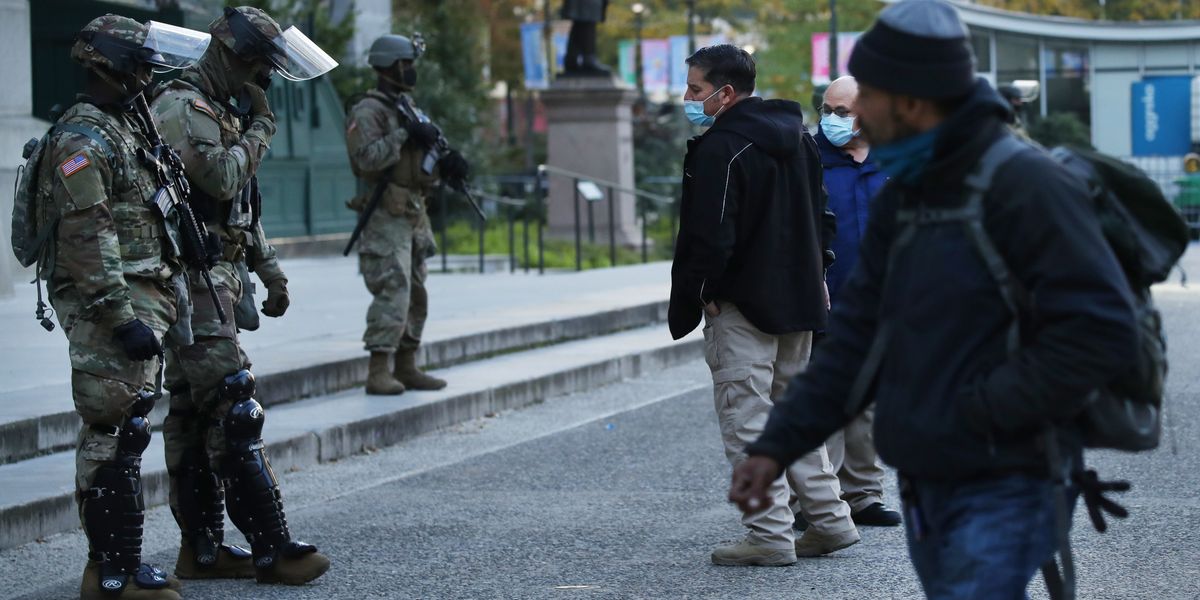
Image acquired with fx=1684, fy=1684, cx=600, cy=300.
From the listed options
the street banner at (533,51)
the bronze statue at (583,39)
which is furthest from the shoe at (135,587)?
the street banner at (533,51)

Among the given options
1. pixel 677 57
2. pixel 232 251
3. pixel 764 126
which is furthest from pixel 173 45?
pixel 677 57

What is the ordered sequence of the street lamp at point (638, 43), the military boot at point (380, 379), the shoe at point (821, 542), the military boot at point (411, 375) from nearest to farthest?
the shoe at point (821, 542), the military boot at point (380, 379), the military boot at point (411, 375), the street lamp at point (638, 43)

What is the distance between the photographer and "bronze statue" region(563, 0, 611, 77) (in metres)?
22.5

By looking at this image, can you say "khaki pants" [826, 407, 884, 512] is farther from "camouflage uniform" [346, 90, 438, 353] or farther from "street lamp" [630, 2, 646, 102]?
"street lamp" [630, 2, 646, 102]

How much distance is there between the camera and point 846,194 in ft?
22.8

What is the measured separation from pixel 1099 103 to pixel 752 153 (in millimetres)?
36648

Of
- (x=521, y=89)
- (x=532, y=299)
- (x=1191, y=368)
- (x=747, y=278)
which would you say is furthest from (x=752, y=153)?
(x=521, y=89)

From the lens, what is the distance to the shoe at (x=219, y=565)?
611 cm

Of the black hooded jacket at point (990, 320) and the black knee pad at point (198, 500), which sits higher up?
the black hooded jacket at point (990, 320)

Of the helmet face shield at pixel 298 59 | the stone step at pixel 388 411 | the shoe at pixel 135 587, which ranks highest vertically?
the helmet face shield at pixel 298 59

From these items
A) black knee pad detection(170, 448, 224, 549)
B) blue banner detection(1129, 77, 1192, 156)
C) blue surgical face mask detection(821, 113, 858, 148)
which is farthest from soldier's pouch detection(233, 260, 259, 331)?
blue banner detection(1129, 77, 1192, 156)

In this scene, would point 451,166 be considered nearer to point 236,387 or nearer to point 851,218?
point 851,218

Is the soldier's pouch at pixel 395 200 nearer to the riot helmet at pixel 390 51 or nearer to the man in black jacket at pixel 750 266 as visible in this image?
the riot helmet at pixel 390 51

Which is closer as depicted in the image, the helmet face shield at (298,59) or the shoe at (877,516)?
the helmet face shield at (298,59)
